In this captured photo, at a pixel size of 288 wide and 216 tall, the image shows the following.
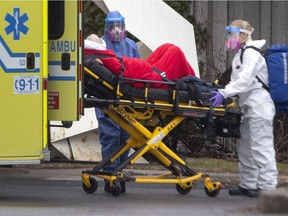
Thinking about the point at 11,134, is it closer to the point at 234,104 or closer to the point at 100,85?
the point at 100,85

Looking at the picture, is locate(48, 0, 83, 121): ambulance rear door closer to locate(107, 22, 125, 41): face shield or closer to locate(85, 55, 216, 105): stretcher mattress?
locate(85, 55, 216, 105): stretcher mattress

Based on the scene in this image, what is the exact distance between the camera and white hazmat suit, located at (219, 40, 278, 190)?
838 centimetres

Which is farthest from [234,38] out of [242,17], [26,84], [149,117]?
[242,17]

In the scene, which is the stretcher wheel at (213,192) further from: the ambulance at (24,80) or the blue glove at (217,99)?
the ambulance at (24,80)

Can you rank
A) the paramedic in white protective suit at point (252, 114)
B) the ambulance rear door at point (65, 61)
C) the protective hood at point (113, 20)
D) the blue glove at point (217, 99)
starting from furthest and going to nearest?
the protective hood at point (113, 20)
the paramedic in white protective suit at point (252, 114)
the blue glove at point (217, 99)
the ambulance rear door at point (65, 61)

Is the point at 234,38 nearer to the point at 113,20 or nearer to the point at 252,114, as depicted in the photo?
the point at 252,114

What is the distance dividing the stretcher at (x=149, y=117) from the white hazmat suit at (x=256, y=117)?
186 mm

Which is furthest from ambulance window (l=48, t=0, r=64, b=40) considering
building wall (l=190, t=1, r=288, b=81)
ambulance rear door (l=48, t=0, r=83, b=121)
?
building wall (l=190, t=1, r=288, b=81)

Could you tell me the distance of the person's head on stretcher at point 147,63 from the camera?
815cm

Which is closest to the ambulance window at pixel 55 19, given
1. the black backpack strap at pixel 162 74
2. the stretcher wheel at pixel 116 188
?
the black backpack strap at pixel 162 74

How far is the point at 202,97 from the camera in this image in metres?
8.27

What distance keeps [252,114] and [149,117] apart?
1144 millimetres

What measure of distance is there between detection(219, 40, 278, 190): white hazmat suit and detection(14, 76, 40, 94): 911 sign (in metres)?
2.02

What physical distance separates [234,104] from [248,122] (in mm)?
311
